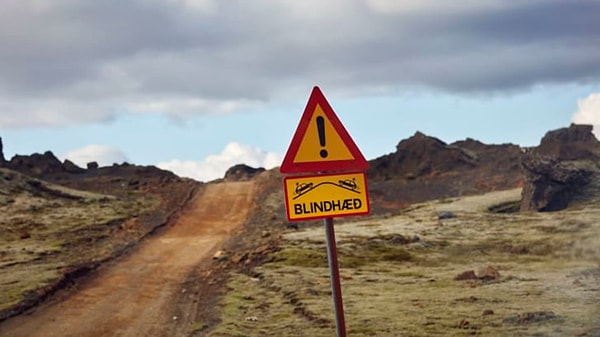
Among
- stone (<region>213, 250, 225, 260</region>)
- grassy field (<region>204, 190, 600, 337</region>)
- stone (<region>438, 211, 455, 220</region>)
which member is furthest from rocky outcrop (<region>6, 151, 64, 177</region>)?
stone (<region>213, 250, 225, 260</region>)

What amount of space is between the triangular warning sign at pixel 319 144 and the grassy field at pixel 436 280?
6.08 metres

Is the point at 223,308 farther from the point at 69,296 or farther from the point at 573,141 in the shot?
the point at 573,141

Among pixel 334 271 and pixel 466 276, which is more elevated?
pixel 334 271

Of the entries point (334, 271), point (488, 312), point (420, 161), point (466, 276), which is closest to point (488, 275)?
point (466, 276)

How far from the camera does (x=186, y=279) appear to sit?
979 inches

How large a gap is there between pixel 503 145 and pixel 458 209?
93.6 feet

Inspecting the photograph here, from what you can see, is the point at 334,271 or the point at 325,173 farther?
the point at 325,173

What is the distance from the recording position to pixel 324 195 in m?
9.13

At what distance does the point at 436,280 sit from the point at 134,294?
824 cm

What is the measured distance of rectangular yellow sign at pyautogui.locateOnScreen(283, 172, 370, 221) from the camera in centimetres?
908

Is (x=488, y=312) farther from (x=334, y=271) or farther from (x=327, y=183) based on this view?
(x=327, y=183)

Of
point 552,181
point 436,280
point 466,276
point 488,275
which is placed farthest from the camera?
point 552,181

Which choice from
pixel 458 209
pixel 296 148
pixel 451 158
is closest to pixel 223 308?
pixel 296 148

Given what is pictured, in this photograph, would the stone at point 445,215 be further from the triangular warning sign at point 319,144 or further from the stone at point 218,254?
the triangular warning sign at point 319,144
